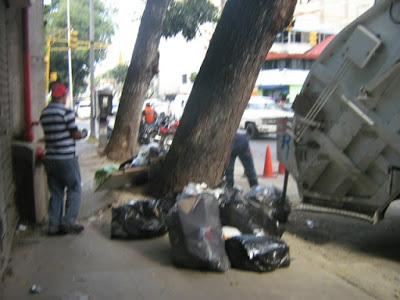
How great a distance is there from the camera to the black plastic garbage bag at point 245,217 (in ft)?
19.4

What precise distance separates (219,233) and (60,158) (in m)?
2.22

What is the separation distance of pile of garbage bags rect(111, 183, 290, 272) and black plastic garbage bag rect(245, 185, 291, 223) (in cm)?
38

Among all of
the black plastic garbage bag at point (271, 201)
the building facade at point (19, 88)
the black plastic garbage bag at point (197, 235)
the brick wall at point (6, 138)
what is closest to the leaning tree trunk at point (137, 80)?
the building facade at point (19, 88)

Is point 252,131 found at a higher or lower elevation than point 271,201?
lower

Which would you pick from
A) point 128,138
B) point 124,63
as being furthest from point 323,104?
point 124,63

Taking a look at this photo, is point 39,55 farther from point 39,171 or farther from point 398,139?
point 398,139

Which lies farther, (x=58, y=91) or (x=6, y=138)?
(x=58, y=91)

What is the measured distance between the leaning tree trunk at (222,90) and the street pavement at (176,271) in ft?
3.94

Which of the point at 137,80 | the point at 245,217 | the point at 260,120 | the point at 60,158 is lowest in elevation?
the point at 260,120

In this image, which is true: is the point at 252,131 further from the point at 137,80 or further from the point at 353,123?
the point at 353,123

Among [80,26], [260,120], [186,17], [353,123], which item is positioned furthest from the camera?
[80,26]

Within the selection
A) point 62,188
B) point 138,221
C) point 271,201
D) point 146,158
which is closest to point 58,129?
point 62,188

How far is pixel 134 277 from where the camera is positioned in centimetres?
507

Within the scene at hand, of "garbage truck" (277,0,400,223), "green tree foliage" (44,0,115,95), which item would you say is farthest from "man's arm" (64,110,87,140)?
"green tree foliage" (44,0,115,95)
